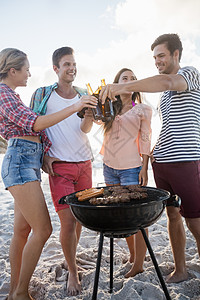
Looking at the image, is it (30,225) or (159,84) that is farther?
(30,225)

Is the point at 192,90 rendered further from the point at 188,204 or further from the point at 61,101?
the point at 61,101

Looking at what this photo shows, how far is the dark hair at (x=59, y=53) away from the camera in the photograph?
2.71 metres

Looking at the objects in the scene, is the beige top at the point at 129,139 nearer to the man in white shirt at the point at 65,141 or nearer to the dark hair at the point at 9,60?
the man in white shirt at the point at 65,141

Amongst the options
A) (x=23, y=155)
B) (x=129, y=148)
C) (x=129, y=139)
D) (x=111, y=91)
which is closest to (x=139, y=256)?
(x=129, y=148)

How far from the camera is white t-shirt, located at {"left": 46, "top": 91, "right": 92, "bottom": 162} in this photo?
2.66 m

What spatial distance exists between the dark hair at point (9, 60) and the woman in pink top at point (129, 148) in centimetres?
115

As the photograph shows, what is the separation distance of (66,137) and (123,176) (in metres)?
0.78

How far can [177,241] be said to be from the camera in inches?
100

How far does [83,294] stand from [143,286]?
579 mm

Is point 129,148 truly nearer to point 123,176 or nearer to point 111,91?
point 123,176

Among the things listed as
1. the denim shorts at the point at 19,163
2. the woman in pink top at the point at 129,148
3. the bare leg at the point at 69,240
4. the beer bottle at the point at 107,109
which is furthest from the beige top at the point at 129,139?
the denim shorts at the point at 19,163

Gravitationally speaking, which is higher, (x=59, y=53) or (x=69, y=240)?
(x=59, y=53)

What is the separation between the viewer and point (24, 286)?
81.1 inches

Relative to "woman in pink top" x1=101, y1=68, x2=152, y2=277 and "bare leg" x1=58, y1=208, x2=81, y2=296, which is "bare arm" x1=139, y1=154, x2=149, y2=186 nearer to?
"woman in pink top" x1=101, y1=68, x2=152, y2=277
